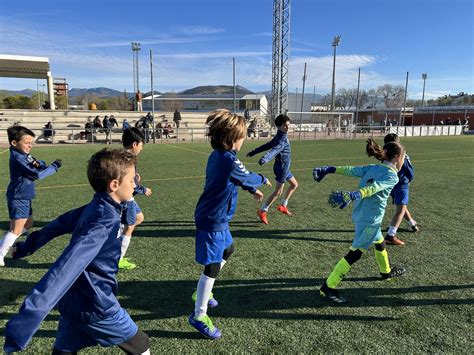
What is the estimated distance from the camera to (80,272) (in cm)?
172

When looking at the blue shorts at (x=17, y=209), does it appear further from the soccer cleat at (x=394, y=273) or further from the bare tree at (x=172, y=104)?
the bare tree at (x=172, y=104)

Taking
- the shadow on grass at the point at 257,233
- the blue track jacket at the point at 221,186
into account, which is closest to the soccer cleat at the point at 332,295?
the blue track jacket at the point at 221,186

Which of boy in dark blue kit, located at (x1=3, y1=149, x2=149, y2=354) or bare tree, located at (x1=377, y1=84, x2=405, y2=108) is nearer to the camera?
boy in dark blue kit, located at (x1=3, y1=149, x2=149, y2=354)

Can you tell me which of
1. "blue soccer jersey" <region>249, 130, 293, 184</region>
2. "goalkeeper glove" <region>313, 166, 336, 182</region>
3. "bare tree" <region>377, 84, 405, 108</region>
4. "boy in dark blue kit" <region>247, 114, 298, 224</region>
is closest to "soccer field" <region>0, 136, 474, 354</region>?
"boy in dark blue kit" <region>247, 114, 298, 224</region>

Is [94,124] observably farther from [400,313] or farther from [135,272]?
[400,313]

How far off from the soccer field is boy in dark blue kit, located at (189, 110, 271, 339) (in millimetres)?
332

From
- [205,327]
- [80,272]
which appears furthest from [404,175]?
[80,272]

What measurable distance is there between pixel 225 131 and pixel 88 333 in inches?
69.7

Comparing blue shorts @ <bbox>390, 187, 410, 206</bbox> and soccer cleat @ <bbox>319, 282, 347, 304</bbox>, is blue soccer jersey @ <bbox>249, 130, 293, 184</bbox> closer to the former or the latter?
blue shorts @ <bbox>390, 187, 410, 206</bbox>

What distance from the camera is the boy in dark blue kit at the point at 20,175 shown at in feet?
14.1

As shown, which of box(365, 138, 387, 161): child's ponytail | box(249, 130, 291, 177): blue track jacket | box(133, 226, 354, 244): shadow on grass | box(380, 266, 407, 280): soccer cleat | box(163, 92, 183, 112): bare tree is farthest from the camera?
box(163, 92, 183, 112): bare tree

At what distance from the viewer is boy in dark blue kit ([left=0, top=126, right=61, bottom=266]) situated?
4.31m

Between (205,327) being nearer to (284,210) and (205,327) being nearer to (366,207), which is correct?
(366,207)

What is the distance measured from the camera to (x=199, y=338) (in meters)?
3.04
